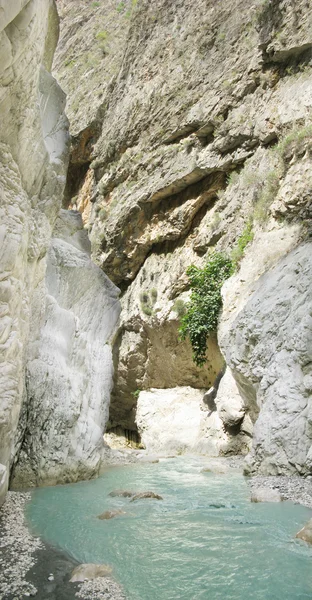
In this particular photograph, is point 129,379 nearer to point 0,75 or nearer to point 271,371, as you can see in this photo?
point 271,371

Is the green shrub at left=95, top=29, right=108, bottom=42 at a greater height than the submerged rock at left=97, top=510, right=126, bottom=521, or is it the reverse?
the green shrub at left=95, top=29, right=108, bottom=42

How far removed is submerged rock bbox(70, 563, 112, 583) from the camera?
4645mm

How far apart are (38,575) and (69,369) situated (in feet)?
23.5

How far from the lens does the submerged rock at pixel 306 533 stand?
18.1 ft

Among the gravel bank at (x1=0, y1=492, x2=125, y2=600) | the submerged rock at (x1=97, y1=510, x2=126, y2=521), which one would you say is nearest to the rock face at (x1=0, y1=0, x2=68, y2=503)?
the gravel bank at (x1=0, y1=492, x2=125, y2=600)

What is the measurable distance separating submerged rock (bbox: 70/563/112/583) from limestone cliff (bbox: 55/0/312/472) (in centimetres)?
500

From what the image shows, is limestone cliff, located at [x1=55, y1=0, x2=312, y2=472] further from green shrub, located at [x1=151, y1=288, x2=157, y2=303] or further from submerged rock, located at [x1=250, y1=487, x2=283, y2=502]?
submerged rock, located at [x1=250, y1=487, x2=283, y2=502]

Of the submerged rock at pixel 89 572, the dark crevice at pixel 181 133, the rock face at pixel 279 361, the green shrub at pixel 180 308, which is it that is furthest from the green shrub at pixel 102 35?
the submerged rock at pixel 89 572

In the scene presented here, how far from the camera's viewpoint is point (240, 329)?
11.9 m

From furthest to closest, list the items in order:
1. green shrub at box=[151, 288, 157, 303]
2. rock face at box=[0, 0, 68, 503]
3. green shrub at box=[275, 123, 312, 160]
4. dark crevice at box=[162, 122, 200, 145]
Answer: dark crevice at box=[162, 122, 200, 145]
green shrub at box=[151, 288, 157, 303]
green shrub at box=[275, 123, 312, 160]
rock face at box=[0, 0, 68, 503]

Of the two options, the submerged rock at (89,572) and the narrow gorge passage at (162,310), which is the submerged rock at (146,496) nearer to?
the narrow gorge passage at (162,310)

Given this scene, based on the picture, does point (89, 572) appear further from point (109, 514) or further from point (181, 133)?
point (181, 133)

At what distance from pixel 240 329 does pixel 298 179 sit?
197 inches

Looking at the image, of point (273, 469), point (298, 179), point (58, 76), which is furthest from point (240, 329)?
point (58, 76)
